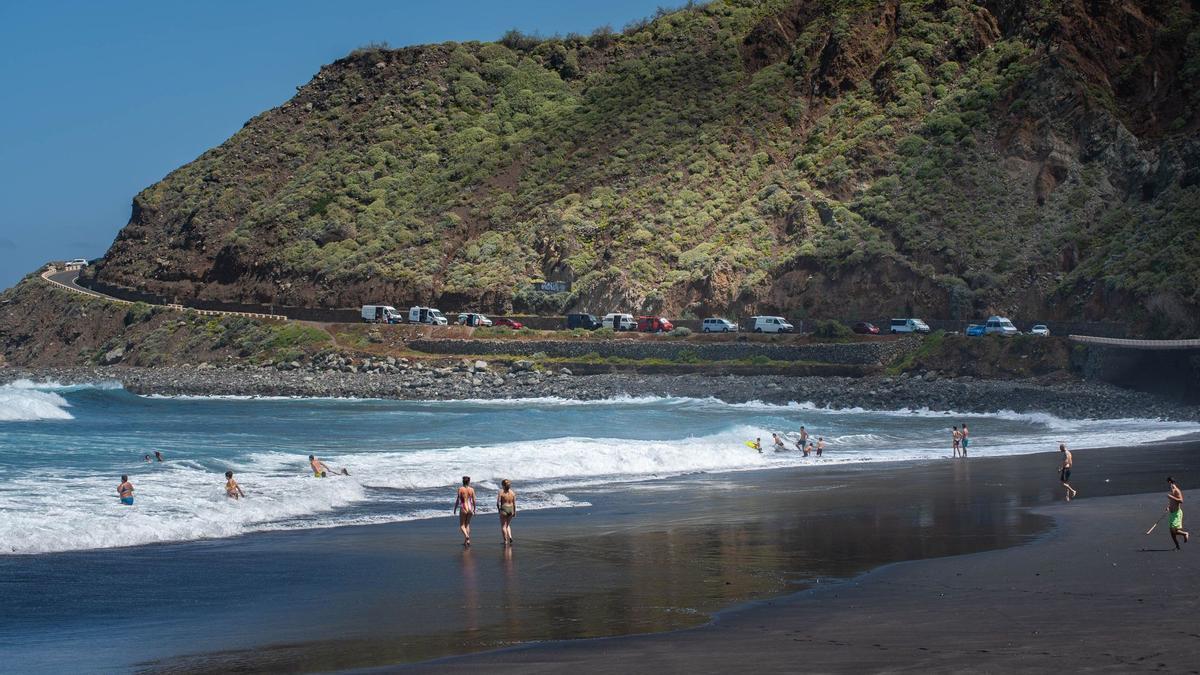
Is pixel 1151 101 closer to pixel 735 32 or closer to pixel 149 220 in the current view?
pixel 735 32

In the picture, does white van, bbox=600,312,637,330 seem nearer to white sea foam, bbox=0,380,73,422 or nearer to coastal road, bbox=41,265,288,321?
coastal road, bbox=41,265,288,321

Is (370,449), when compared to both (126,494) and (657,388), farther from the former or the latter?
(657,388)

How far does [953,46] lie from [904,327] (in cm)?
3113

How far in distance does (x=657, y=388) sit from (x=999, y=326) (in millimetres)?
16857

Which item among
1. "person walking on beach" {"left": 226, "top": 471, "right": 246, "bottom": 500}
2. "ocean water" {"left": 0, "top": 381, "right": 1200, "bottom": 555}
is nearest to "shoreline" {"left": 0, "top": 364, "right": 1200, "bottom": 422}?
"ocean water" {"left": 0, "top": 381, "right": 1200, "bottom": 555}

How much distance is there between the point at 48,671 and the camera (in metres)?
12.1

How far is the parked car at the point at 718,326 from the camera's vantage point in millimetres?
70125

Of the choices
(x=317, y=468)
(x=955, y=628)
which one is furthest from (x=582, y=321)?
(x=955, y=628)

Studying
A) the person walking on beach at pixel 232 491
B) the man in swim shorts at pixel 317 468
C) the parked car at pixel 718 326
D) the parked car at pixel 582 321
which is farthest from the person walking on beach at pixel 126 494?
the parked car at pixel 582 321

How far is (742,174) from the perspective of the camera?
8631 centimetres

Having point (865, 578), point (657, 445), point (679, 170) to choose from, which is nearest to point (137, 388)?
point (679, 170)

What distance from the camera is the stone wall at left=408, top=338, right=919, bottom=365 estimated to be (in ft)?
207

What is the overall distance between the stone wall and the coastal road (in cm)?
1570

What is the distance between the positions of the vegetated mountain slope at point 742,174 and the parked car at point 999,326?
4005mm
